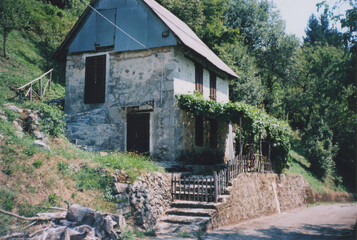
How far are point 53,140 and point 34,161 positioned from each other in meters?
2.29

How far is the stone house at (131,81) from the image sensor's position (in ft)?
44.5

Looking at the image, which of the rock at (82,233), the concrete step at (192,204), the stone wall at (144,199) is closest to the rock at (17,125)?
the stone wall at (144,199)

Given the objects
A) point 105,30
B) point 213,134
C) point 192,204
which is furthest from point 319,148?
point 105,30

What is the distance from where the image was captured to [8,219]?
5.98 meters

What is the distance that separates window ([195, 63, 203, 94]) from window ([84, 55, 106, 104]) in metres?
4.56

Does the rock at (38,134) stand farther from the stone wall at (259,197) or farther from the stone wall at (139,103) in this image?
the stone wall at (259,197)

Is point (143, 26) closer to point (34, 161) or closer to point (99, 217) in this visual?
point (34, 161)

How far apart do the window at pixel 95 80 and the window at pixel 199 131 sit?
4679 mm

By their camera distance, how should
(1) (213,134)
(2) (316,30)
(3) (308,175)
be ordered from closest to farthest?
(1) (213,134) < (3) (308,175) < (2) (316,30)

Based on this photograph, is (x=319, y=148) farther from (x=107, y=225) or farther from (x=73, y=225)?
(x=73, y=225)

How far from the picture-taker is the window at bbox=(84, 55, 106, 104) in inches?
586

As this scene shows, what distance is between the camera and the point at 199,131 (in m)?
15.6

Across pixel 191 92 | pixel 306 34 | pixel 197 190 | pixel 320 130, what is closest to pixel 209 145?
pixel 191 92

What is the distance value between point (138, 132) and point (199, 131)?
3254mm
